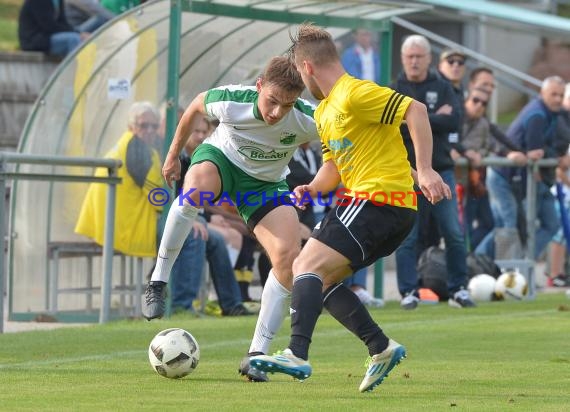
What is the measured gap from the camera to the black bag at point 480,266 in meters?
16.2

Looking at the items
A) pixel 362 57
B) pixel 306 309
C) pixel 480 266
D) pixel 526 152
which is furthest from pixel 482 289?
pixel 306 309

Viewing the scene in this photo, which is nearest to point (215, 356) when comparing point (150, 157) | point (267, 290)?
point (267, 290)

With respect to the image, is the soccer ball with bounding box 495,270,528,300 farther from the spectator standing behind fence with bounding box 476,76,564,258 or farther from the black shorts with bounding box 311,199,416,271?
the black shorts with bounding box 311,199,416,271

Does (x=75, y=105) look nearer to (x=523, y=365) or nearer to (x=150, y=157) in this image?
(x=150, y=157)

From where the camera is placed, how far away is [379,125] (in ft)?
25.9

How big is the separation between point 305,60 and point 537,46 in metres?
26.5

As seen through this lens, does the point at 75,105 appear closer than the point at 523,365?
No

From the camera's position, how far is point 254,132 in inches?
361

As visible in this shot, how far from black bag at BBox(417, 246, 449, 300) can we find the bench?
3.15m

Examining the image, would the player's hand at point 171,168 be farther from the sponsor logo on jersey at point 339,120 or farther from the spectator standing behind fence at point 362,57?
the spectator standing behind fence at point 362,57

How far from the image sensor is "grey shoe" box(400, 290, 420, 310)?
46.9ft

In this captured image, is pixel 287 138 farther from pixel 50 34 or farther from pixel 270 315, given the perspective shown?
pixel 50 34

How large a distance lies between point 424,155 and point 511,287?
852 centimetres

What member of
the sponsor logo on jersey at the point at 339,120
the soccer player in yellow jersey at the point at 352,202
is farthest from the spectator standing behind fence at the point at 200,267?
the sponsor logo on jersey at the point at 339,120
